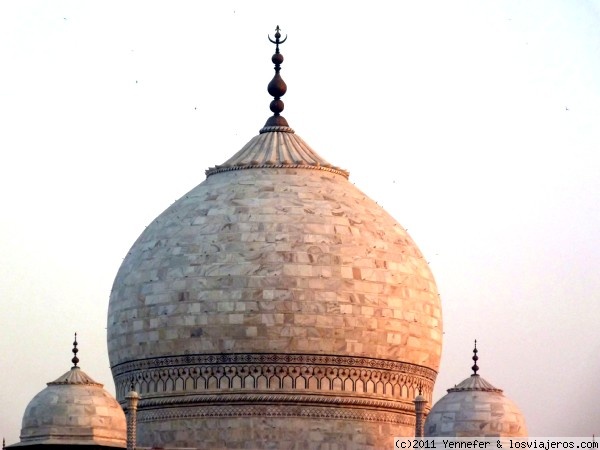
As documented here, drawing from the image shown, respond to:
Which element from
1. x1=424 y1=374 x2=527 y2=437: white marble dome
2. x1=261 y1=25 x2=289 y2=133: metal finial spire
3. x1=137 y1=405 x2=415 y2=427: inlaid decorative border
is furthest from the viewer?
x1=261 y1=25 x2=289 y2=133: metal finial spire

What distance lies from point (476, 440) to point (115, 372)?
8.64 meters

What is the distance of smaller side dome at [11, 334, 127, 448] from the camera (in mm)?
51250

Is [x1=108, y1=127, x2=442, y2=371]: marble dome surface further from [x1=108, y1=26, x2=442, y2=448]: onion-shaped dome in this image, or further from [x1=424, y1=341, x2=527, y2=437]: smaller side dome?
[x1=424, y1=341, x2=527, y2=437]: smaller side dome

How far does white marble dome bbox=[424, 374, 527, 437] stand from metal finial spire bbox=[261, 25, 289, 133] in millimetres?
8135

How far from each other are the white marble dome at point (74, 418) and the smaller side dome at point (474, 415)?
21.0 feet

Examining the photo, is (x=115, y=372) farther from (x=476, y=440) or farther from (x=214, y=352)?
(x=476, y=440)

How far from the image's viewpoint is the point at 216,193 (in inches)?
2188

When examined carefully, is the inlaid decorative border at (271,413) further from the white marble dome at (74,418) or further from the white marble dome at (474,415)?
the white marble dome at (74,418)

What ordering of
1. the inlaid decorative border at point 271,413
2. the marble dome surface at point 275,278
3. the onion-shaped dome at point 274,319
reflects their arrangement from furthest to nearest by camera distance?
the marble dome surface at point 275,278, the onion-shaped dome at point 274,319, the inlaid decorative border at point 271,413

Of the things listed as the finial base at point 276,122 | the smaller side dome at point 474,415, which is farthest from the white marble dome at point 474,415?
the finial base at point 276,122

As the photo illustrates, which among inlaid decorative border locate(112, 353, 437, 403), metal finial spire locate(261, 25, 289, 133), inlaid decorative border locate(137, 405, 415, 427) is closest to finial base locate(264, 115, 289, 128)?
metal finial spire locate(261, 25, 289, 133)

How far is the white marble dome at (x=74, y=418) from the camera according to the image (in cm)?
5125

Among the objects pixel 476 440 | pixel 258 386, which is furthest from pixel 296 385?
pixel 476 440

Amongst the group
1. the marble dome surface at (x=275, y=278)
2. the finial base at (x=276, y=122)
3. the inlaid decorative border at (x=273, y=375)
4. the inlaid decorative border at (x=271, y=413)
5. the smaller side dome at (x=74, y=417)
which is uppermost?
the finial base at (x=276, y=122)
